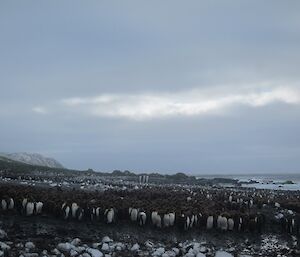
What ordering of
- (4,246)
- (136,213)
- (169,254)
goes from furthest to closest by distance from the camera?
(136,213)
(169,254)
(4,246)

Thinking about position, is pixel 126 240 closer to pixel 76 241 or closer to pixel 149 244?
pixel 149 244

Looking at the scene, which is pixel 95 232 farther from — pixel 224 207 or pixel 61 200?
pixel 224 207

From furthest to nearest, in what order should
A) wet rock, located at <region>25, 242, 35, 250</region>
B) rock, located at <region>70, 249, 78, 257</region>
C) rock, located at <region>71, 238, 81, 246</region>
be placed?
rock, located at <region>71, 238, 81, 246</region>, wet rock, located at <region>25, 242, 35, 250</region>, rock, located at <region>70, 249, 78, 257</region>

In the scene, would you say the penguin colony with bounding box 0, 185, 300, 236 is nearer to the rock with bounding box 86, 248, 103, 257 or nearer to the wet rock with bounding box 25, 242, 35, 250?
the wet rock with bounding box 25, 242, 35, 250

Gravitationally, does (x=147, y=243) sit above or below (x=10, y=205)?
below

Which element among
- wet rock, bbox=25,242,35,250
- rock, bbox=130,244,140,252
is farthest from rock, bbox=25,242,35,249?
rock, bbox=130,244,140,252

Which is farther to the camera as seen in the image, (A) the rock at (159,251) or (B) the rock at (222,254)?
(B) the rock at (222,254)

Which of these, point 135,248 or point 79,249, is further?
point 135,248

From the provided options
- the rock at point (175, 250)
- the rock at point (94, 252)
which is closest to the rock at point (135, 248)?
the rock at point (175, 250)

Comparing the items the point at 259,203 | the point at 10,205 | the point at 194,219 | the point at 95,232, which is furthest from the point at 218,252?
the point at 259,203

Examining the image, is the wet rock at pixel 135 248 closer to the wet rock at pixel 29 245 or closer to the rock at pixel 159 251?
the rock at pixel 159 251

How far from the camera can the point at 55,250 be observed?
11930 mm

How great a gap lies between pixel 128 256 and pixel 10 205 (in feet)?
13.9

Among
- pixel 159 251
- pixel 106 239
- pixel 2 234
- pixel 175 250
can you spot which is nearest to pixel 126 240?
pixel 106 239
